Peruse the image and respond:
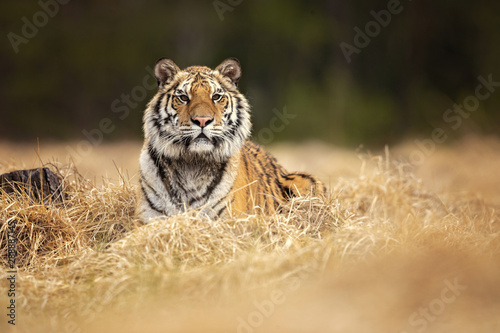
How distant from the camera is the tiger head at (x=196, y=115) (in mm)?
4152

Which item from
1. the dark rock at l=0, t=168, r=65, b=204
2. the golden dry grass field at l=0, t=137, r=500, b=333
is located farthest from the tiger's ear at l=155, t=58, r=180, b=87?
the dark rock at l=0, t=168, r=65, b=204

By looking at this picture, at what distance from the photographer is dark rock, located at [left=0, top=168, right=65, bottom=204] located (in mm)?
4750

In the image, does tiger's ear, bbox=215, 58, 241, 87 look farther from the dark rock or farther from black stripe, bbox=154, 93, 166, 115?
the dark rock

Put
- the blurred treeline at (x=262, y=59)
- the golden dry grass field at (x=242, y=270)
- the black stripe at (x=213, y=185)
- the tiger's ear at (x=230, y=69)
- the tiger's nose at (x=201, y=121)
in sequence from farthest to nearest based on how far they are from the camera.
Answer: the blurred treeline at (x=262, y=59), the tiger's ear at (x=230, y=69), the black stripe at (x=213, y=185), the tiger's nose at (x=201, y=121), the golden dry grass field at (x=242, y=270)

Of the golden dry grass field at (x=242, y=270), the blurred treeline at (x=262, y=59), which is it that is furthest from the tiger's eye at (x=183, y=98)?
the blurred treeline at (x=262, y=59)

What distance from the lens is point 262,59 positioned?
1683 cm

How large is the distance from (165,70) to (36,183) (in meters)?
1.44

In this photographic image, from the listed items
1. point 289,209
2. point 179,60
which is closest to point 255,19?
point 179,60

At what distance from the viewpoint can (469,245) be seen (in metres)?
3.92

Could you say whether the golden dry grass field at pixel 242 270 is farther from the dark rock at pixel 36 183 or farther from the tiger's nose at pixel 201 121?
the tiger's nose at pixel 201 121

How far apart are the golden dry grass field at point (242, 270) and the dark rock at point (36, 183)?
0.42ft

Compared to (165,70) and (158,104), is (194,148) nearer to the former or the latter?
(158,104)

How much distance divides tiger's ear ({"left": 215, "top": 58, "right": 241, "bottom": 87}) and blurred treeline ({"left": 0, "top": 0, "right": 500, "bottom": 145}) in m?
10.3

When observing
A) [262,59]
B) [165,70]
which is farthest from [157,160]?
[262,59]
